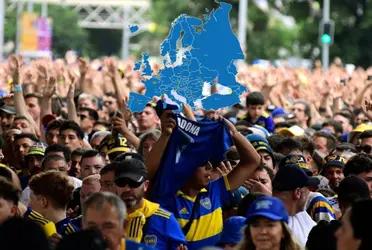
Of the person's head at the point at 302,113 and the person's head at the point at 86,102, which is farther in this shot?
the person's head at the point at 302,113

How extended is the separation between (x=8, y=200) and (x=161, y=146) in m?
1.88

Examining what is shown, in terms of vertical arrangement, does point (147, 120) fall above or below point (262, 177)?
below

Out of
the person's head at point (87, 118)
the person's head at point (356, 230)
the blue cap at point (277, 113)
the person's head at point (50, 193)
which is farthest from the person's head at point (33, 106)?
the person's head at point (356, 230)

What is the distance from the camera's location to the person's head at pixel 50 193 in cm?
1115

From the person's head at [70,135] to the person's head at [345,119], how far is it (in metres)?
5.26

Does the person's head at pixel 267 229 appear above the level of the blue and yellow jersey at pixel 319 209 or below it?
above

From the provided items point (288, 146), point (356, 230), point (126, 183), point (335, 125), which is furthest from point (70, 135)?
point (356, 230)

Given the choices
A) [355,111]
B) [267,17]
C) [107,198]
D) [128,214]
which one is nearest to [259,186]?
[128,214]

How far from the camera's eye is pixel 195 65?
1230 cm

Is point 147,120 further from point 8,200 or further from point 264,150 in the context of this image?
point 8,200

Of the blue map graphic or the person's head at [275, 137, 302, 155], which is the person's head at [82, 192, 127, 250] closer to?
the blue map graphic

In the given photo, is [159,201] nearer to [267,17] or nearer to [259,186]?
[259,186]

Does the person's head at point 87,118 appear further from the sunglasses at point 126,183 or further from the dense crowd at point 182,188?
the sunglasses at point 126,183

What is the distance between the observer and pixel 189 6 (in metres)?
55.3
